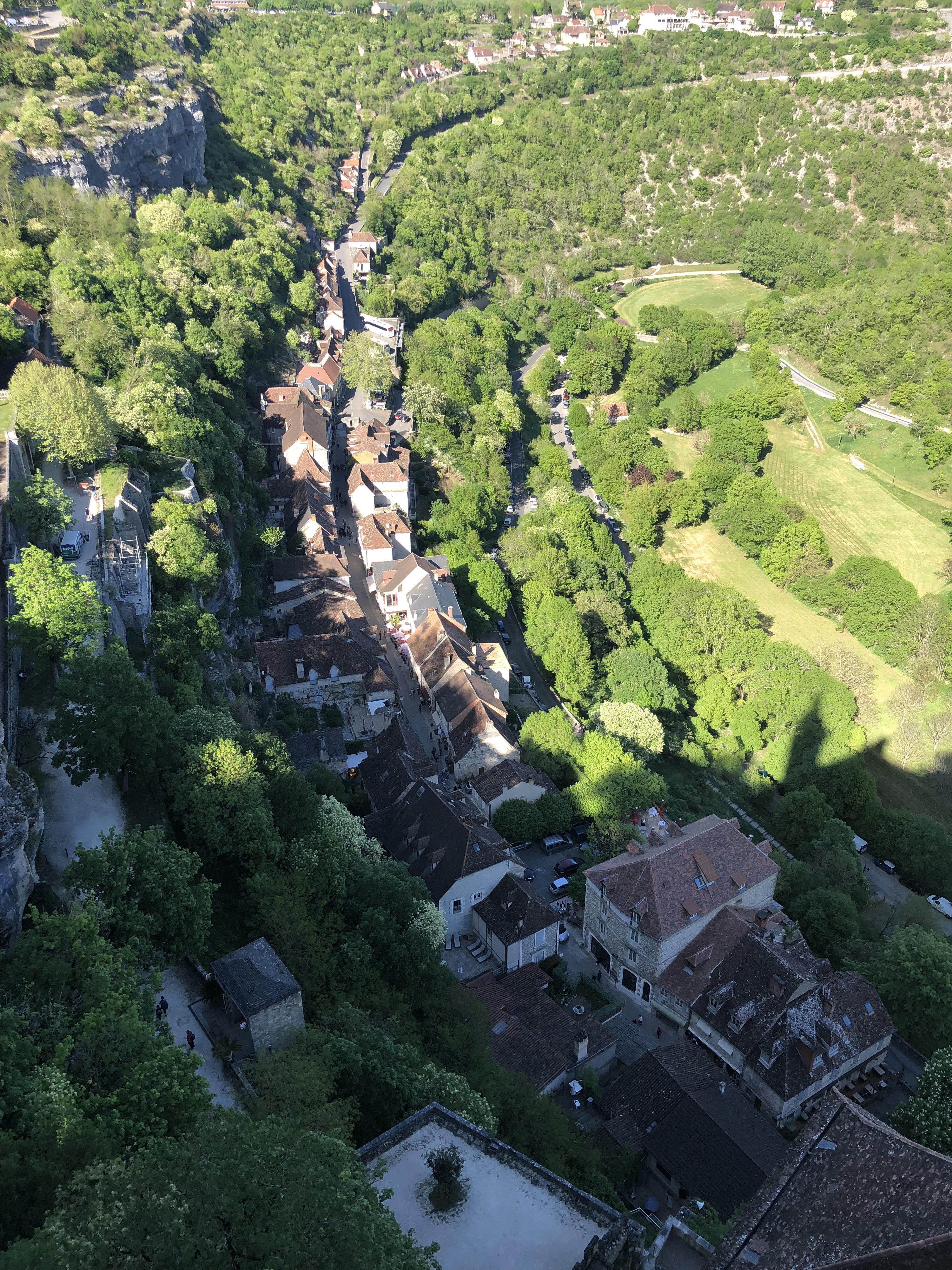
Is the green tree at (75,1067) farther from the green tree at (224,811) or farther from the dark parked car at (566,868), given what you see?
the dark parked car at (566,868)

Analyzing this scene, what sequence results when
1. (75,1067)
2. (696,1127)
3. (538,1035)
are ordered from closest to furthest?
(75,1067), (696,1127), (538,1035)

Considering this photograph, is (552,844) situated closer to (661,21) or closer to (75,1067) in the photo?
(75,1067)

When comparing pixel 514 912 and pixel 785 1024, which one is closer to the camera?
pixel 785 1024

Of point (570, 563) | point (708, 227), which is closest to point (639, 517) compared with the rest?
point (570, 563)

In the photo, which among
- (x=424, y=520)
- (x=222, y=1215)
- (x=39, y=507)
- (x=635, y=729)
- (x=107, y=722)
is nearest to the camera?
(x=222, y=1215)

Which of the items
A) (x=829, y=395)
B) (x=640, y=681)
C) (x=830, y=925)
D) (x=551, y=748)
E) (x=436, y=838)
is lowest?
(x=830, y=925)

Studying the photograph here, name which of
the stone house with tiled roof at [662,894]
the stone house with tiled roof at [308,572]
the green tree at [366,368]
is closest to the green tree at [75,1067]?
the stone house with tiled roof at [662,894]

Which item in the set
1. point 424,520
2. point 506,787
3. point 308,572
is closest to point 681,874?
point 506,787
